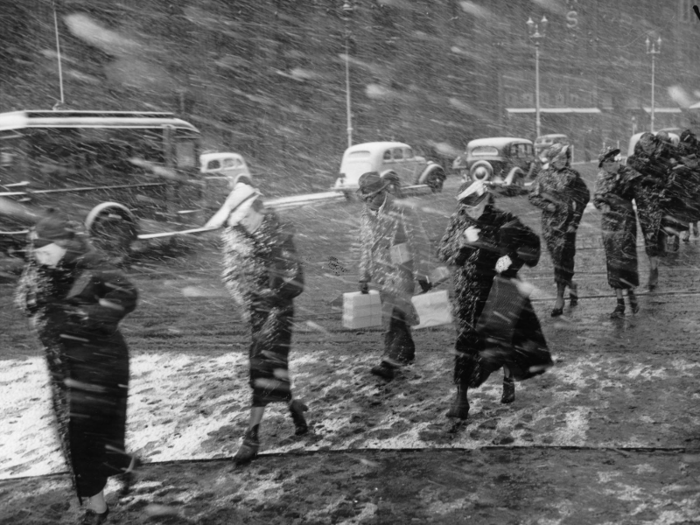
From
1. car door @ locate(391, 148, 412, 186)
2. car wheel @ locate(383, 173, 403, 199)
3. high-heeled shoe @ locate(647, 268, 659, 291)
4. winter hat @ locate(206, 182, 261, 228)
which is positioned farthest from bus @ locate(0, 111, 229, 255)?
car door @ locate(391, 148, 412, 186)

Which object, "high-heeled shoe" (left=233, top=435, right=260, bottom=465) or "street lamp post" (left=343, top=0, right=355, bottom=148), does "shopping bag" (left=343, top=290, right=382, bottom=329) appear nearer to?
"high-heeled shoe" (left=233, top=435, right=260, bottom=465)

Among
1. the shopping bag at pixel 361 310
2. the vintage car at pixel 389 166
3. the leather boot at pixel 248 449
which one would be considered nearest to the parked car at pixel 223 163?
the vintage car at pixel 389 166

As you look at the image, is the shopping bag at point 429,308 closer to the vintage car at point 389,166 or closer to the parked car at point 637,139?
the parked car at point 637,139

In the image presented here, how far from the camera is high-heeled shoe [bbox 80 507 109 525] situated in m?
3.70

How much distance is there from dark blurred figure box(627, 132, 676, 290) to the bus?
6648 millimetres

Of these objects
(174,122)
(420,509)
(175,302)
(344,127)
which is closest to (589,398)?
(420,509)

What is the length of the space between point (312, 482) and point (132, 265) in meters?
8.53

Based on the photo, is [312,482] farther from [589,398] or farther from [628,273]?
[628,273]

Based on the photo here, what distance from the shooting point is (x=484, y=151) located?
2788cm

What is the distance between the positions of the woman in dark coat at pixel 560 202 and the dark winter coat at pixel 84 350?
470 cm

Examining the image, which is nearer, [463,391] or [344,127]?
[463,391]

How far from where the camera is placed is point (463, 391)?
4.91 m

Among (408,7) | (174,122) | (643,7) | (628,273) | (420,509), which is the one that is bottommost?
(420,509)

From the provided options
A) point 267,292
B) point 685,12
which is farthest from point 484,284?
point 685,12
